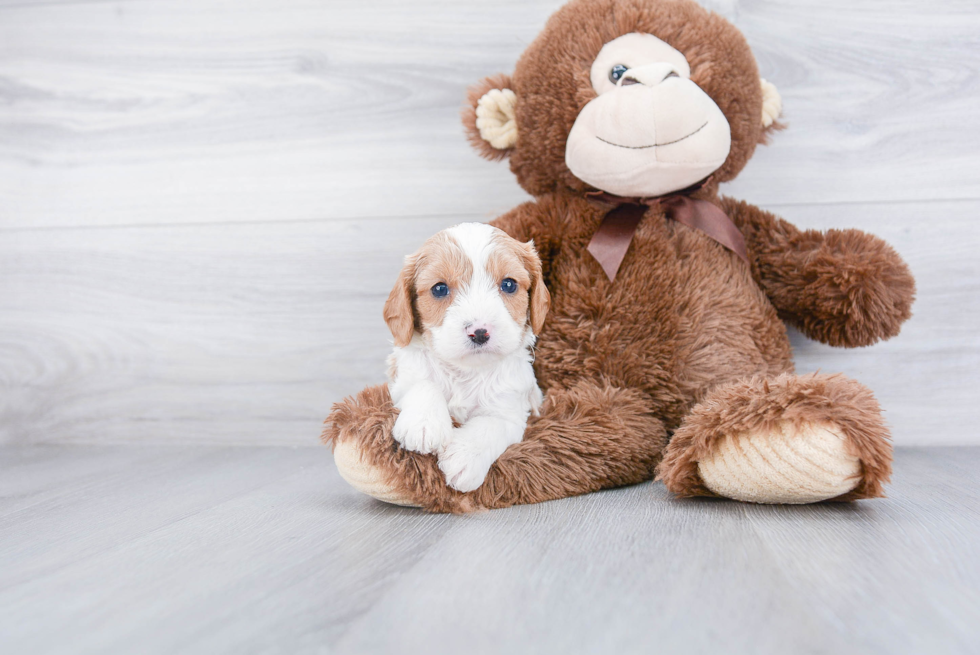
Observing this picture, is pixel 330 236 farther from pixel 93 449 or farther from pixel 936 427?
pixel 936 427

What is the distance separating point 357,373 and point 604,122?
69 centimetres

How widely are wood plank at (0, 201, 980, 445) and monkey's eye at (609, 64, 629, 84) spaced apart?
449 millimetres

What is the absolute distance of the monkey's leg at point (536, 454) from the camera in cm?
79

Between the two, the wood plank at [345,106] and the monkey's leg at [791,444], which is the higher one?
the wood plank at [345,106]

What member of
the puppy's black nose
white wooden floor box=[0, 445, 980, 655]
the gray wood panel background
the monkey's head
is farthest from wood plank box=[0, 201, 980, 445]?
the puppy's black nose

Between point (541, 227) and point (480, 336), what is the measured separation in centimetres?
30

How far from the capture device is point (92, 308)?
4.59ft

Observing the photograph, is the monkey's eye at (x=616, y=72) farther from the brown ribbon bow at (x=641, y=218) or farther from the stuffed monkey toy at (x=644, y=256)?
the brown ribbon bow at (x=641, y=218)

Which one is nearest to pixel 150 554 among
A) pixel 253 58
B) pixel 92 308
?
pixel 92 308

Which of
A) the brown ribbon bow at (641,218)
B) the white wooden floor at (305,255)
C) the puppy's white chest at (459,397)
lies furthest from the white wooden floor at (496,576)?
the brown ribbon bow at (641,218)

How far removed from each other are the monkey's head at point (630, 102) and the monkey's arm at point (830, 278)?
0.13m

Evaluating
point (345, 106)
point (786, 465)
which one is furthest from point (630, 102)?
point (345, 106)

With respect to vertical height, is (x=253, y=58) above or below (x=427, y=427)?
above

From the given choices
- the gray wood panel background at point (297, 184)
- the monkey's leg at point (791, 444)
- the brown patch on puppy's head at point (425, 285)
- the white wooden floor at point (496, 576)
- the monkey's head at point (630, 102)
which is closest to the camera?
the white wooden floor at point (496, 576)
